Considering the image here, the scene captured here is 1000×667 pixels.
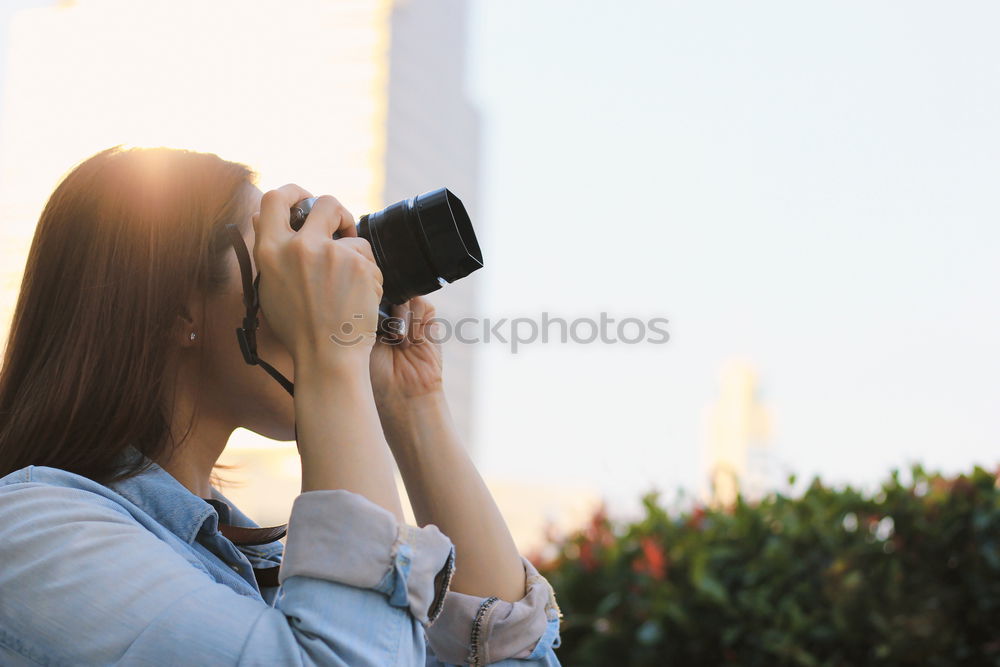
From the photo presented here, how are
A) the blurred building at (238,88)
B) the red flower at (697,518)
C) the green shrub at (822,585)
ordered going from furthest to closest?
the blurred building at (238,88) → the red flower at (697,518) → the green shrub at (822,585)

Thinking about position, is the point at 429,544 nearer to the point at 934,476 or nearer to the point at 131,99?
the point at 934,476

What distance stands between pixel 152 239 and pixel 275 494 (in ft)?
57.6

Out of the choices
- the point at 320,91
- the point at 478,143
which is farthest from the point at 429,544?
the point at 478,143

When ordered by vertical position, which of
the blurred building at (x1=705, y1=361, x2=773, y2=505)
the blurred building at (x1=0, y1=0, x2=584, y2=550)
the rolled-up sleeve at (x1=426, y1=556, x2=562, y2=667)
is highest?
the blurred building at (x1=0, y1=0, x2=584, y2=550)

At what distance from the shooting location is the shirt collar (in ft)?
3.05

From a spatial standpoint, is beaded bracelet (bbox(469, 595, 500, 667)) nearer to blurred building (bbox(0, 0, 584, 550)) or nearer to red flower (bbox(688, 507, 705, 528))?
red flower (bbox(688, 507, 705, 528))

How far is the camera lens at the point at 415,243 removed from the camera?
107cm

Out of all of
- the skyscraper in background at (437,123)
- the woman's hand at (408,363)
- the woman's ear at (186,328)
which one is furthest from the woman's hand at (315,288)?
the skyscraper in background at (437,123)

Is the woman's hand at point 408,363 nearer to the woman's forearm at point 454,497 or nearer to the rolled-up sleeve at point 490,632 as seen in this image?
the woman's forearm at point 454,497

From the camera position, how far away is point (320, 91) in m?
26.4

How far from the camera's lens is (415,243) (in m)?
1.07

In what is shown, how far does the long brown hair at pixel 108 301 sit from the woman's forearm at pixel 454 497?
0.32 m

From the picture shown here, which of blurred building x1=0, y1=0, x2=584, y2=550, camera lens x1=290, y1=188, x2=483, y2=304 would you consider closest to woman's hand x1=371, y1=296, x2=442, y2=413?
camera lens x1=290, y1=188, x2=483, y2=304

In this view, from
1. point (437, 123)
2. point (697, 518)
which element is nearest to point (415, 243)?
point (697, 518)
